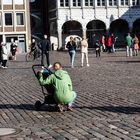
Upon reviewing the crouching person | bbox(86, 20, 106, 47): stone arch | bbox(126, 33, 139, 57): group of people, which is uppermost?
bbox(86, 20, 106, 47): stone arch

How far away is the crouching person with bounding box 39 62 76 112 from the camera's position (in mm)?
10742

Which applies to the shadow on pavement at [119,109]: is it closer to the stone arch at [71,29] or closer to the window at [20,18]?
the window at [20,18]

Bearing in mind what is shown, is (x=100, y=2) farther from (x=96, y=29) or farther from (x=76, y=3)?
(x=96, y=29)

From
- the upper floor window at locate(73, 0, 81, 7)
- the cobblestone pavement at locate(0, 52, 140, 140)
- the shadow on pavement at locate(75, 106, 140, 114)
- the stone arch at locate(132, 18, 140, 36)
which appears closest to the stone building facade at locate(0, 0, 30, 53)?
the upper floor window at locate(73, 0, 81, 7)

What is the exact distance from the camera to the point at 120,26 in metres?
75.6

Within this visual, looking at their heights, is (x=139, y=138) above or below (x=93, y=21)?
below

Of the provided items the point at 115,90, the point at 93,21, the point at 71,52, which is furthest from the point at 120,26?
the point at 115,90

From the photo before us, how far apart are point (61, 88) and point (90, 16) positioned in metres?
63.1

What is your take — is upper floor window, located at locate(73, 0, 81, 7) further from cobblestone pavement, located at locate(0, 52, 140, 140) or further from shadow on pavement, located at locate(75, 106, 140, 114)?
shadow on pavement, located at locate(75, 106, 140, 114)

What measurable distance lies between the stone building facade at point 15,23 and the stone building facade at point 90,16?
491 centimetres

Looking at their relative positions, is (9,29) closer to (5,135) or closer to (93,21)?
(93,21)

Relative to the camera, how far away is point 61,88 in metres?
10.8

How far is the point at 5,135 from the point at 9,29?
205 ft

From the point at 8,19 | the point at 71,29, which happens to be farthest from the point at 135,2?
the point at 8,19
